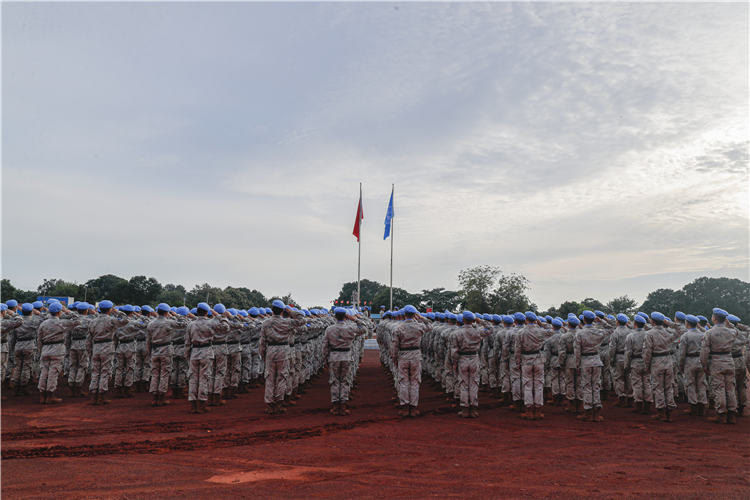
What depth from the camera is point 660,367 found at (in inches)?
411

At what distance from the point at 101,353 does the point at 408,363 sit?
23.8 feet

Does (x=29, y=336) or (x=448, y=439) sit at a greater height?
(x=29, y=336)

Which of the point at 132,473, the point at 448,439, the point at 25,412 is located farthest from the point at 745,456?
the point at 25,412

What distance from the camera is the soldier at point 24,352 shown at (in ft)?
41.4

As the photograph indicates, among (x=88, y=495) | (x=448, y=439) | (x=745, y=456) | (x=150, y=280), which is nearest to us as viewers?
(x=88, y=495)

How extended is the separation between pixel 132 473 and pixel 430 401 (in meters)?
8.21

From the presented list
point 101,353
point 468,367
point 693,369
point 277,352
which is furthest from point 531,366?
point 101,353

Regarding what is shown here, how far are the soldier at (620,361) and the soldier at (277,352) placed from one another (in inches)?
A: 315

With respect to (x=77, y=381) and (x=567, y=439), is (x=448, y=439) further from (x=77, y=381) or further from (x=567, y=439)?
(x=77, y=381)

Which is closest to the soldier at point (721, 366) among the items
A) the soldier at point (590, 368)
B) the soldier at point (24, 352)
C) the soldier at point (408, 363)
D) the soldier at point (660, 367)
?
the soldier at point (660, 367)

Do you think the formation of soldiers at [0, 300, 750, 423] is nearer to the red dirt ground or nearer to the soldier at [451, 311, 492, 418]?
the soldier at [451, 311, 492, 418]

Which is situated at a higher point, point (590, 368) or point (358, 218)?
point (358, 218)

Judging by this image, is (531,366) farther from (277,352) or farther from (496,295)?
(496,295)

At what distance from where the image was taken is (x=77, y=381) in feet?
40.9
